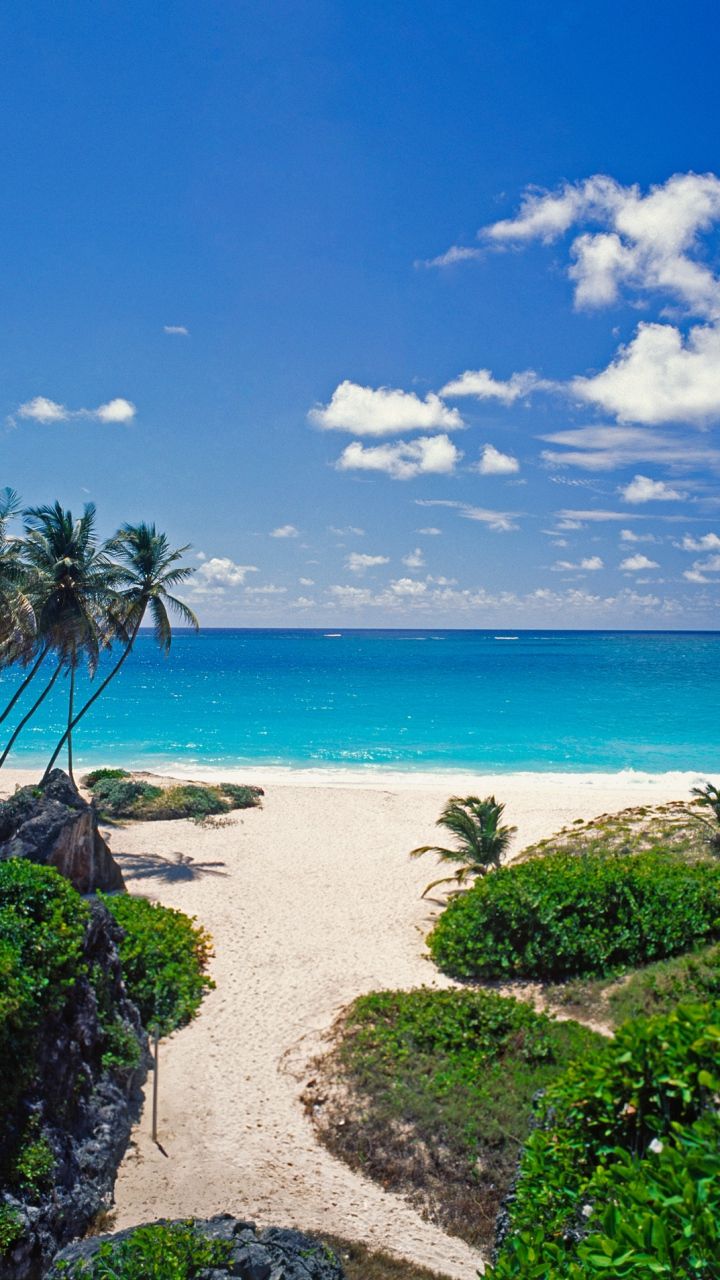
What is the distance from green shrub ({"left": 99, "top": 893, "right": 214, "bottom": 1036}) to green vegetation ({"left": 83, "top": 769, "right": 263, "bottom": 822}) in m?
11.3

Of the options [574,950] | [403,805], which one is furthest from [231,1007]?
[403,805]

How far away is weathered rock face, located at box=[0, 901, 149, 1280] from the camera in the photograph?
6.90 metres

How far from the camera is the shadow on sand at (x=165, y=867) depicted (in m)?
19.7

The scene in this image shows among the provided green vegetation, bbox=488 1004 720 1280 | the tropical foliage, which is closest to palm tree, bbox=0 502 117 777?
the tropical foliage

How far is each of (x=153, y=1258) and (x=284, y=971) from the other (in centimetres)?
895

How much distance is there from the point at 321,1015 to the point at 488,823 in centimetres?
691

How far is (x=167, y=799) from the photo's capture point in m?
27.6

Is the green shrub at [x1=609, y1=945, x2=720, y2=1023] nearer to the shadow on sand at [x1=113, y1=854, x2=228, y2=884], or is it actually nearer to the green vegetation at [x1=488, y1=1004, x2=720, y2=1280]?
the green vegetation at [x1=488, y1=1004, x2=720, y2=1280]

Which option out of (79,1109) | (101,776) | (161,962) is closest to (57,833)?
(161,962)

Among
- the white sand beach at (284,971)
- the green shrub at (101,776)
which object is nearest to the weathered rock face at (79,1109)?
the white sand beach at (284,971)

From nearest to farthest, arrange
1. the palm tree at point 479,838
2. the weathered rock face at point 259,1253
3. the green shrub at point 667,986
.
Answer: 1. the weathered rock face at point 259,1253
2. the green shrub at point 667,986
3. the palm tree at point 479,838

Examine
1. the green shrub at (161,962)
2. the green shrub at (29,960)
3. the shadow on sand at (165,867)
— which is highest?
the green shrub at (29,960)

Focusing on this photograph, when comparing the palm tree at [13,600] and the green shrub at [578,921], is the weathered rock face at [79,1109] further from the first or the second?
the palm tree at [13,600]

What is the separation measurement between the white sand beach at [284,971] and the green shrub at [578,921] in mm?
1017
